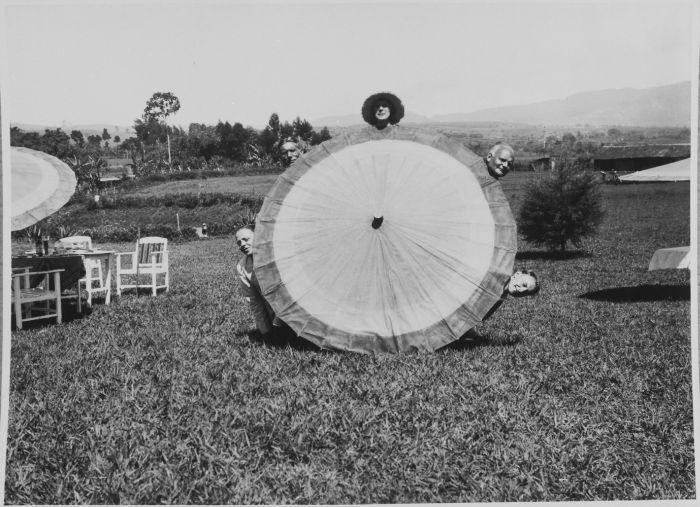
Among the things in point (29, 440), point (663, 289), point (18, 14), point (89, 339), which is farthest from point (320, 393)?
point (663, 289)

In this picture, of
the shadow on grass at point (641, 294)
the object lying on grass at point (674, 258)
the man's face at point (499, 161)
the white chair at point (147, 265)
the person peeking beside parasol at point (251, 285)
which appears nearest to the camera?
the man's face at point (499, 161)

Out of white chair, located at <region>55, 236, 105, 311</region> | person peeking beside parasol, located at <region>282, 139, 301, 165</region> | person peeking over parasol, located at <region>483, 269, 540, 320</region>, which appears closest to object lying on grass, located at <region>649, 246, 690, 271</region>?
person peeking over parasol, located at <region>483, 269, 540, 320</region>

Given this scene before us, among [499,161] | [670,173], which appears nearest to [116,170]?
[670,173]

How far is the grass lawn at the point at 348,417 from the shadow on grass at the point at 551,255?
6.61 metres

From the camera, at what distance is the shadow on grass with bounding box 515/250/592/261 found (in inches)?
505

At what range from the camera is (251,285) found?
17.7 feet

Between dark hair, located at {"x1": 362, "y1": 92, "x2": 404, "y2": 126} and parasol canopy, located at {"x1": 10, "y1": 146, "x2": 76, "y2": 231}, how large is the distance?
310 cm

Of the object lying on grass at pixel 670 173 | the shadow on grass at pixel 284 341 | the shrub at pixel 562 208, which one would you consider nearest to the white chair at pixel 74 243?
the shadow on grass at pixel 284 341

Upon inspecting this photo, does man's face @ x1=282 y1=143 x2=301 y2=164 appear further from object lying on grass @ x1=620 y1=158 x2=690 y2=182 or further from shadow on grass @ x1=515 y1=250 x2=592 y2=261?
shadow on grass @ x1=515 y1=250 x2=592 y2=261

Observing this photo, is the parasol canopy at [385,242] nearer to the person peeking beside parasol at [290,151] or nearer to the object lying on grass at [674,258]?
the person peeking beside parasol at [290,151]

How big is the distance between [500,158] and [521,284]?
0.99 metres

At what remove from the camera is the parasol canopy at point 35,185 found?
5.66m

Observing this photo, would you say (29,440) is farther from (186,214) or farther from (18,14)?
(186,214)

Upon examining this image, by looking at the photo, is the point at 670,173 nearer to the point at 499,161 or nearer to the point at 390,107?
the point at 499,161
